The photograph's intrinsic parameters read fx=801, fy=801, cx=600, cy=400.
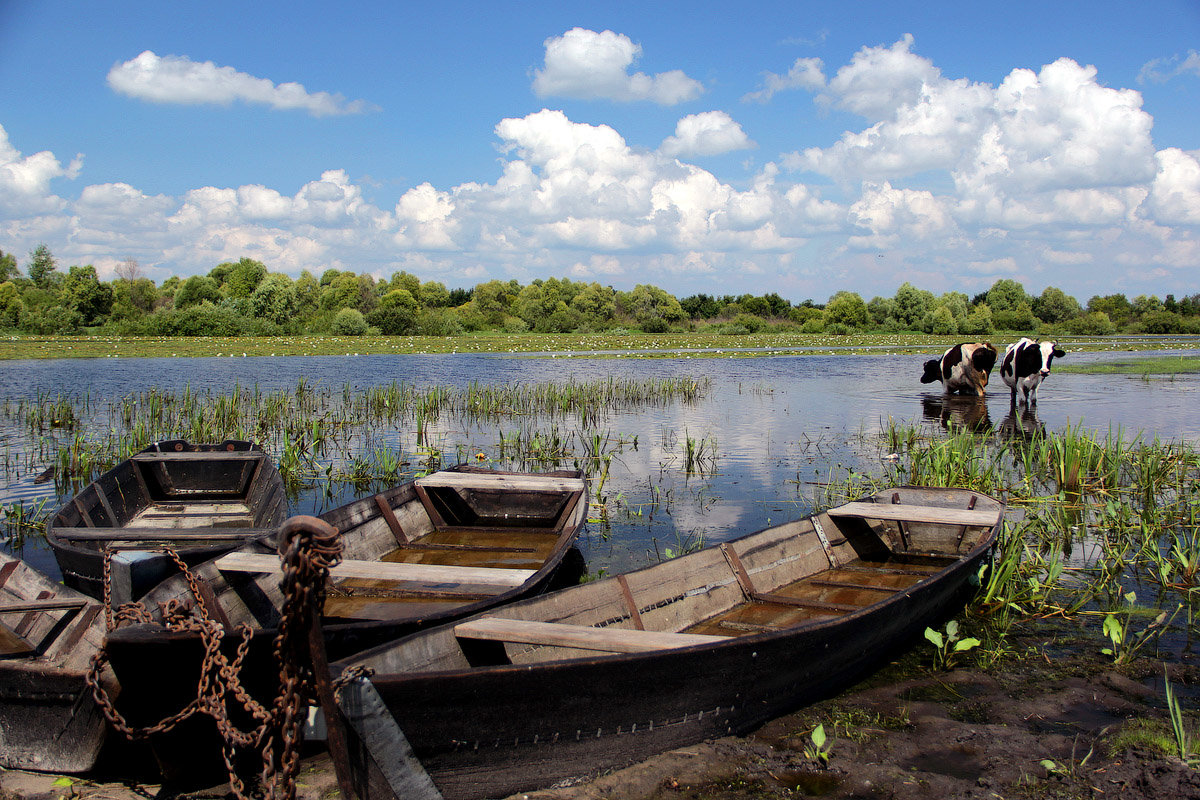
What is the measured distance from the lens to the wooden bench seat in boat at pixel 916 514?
710cm

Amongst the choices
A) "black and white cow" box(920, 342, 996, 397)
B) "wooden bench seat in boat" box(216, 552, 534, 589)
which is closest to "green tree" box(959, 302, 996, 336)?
"black and white cow" box(920, 342, 996, 397)

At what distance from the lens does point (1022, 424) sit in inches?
671

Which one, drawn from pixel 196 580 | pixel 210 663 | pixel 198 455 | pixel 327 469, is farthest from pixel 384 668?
pixel 327 469

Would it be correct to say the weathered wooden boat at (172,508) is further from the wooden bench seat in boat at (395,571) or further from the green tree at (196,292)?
the green tree at (196,292)

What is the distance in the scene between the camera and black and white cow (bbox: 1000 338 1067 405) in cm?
1958

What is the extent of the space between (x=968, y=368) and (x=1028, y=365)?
2758 millimetres

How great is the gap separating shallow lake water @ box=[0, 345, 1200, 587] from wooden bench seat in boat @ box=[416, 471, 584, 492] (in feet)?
2.38

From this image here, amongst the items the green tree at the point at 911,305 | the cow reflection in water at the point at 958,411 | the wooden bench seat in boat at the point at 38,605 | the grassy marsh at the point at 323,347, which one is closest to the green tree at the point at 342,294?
the grassy marsh at the point at 323,347

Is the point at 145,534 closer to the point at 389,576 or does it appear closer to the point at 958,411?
the point at 389,576

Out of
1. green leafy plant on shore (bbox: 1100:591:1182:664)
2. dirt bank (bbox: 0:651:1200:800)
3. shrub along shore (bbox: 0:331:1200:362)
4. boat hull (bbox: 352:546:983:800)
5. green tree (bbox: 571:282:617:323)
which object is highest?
green tree (bbox: 571:282:617:323)

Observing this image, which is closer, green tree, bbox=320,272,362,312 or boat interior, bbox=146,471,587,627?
boat interior, bbox=146,471,587,627

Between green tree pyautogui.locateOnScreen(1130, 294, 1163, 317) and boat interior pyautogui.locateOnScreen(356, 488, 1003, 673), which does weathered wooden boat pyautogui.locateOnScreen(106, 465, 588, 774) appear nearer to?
boat interior pyautogui.locateOnScreen(356, 488, 1003, 673)

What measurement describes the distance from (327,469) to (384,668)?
8411mm

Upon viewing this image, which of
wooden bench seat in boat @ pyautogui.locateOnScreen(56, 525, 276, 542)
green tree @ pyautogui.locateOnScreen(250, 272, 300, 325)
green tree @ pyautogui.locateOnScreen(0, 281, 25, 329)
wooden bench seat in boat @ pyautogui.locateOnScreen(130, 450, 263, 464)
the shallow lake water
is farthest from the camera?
green tree @ pyautogui.locateOnScreen(250, 272, 300, 325)
